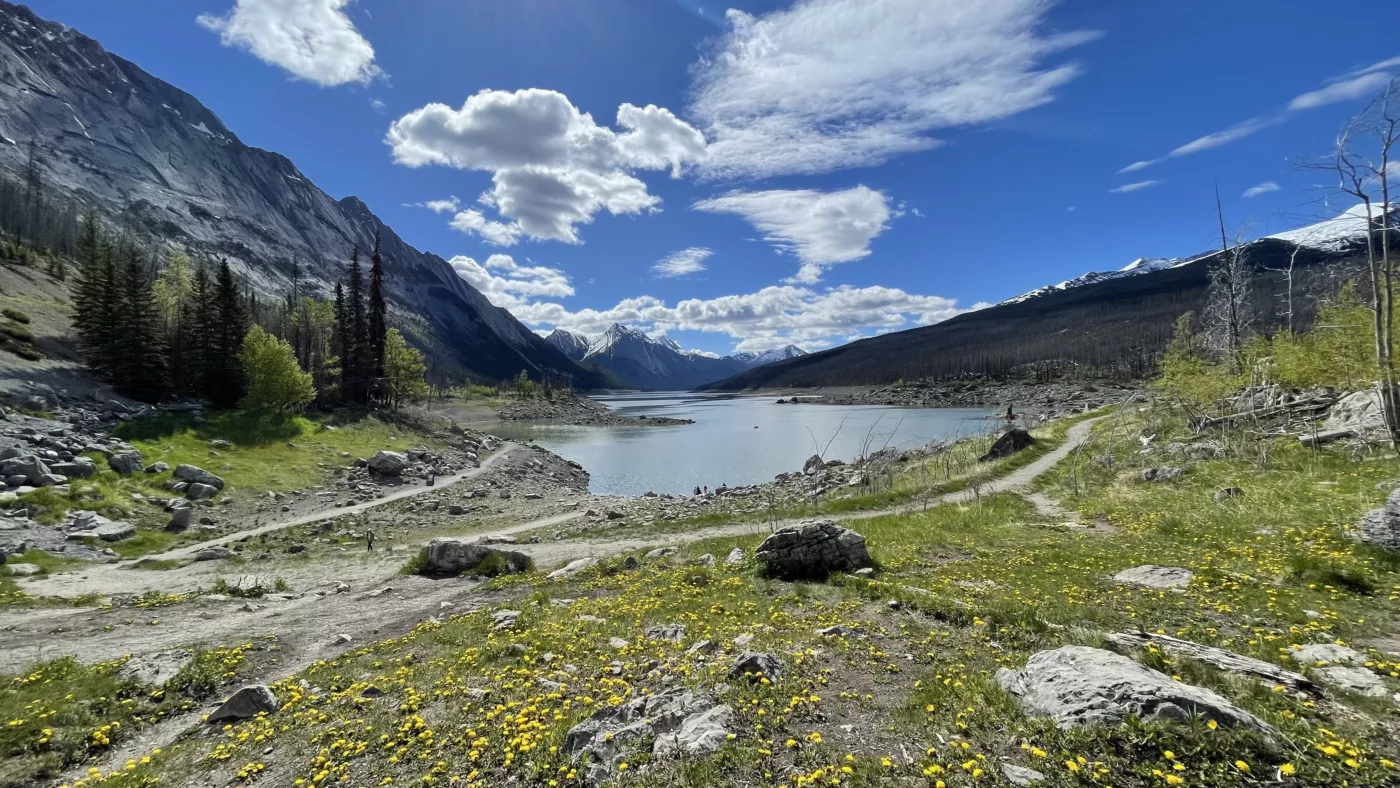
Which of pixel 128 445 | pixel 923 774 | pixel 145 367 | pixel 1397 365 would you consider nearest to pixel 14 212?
pixel 145 367

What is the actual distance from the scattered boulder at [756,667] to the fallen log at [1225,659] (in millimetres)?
4737

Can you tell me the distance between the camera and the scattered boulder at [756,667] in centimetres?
769

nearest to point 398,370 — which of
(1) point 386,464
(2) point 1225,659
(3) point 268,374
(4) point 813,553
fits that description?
(3) point 268,374

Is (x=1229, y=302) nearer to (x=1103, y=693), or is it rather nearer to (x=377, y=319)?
(x=1103, y=693)

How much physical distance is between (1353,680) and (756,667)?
708cm

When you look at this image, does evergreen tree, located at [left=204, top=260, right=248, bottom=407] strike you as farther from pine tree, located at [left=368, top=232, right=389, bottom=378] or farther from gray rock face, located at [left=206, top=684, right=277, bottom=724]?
gray rock face, located at [left=206, top=684, right=277, bottom=724]

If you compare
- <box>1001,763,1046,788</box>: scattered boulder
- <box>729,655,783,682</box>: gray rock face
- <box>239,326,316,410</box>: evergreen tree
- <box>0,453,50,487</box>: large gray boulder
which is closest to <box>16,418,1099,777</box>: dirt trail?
<box>0,453,50,487</box>: large gray boulder

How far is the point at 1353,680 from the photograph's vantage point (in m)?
6.41

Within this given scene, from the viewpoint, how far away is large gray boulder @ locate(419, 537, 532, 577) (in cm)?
1928

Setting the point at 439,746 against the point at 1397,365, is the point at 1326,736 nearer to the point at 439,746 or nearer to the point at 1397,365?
the point at 439,746

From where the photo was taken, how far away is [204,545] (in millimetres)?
23109

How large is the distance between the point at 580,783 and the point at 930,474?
3366 cm

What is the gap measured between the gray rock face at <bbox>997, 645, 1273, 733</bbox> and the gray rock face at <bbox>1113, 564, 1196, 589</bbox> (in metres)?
6.10

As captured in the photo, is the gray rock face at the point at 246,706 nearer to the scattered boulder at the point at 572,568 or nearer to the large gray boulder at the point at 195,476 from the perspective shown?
the scattered boulder at the point at 572,568
